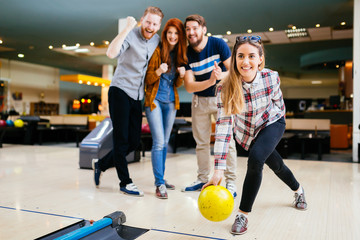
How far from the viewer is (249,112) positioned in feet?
6.13

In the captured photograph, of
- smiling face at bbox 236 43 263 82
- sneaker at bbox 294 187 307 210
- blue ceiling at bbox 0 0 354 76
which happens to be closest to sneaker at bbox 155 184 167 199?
sneaker at bbox 294 187 307 210

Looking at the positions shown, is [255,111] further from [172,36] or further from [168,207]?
[172,36]

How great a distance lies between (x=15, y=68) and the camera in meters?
14.0

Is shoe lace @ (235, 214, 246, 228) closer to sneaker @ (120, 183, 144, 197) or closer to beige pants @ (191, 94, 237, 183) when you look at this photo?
beige pants @ (191, 94, 237, 183)

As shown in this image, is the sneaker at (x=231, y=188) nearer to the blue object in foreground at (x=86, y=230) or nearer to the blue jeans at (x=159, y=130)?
the blue jeans at (x=159, y=130)

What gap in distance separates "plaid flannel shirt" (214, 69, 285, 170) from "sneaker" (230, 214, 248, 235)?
0.35m

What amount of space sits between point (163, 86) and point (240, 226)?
4.24 feet

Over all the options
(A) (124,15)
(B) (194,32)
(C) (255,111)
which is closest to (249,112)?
(C) (255,111)

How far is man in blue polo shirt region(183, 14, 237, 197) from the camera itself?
2.52 m

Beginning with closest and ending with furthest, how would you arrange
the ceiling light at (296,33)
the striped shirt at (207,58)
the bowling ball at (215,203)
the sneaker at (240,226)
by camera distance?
the bowling ball at (215,203) → the sneaker at (240,226) → the striped shirt at (207,58) → the ceiling light at (296,33)

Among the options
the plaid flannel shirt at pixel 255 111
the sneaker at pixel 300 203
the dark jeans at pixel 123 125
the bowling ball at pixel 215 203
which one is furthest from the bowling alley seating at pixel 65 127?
the bowling ball at pixel 215 203

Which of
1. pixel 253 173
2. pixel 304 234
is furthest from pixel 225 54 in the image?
pixel 304 234

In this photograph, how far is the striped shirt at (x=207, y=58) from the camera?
2.58 meters

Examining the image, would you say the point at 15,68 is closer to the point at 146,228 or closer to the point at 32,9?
Answer: the point at 32,9
